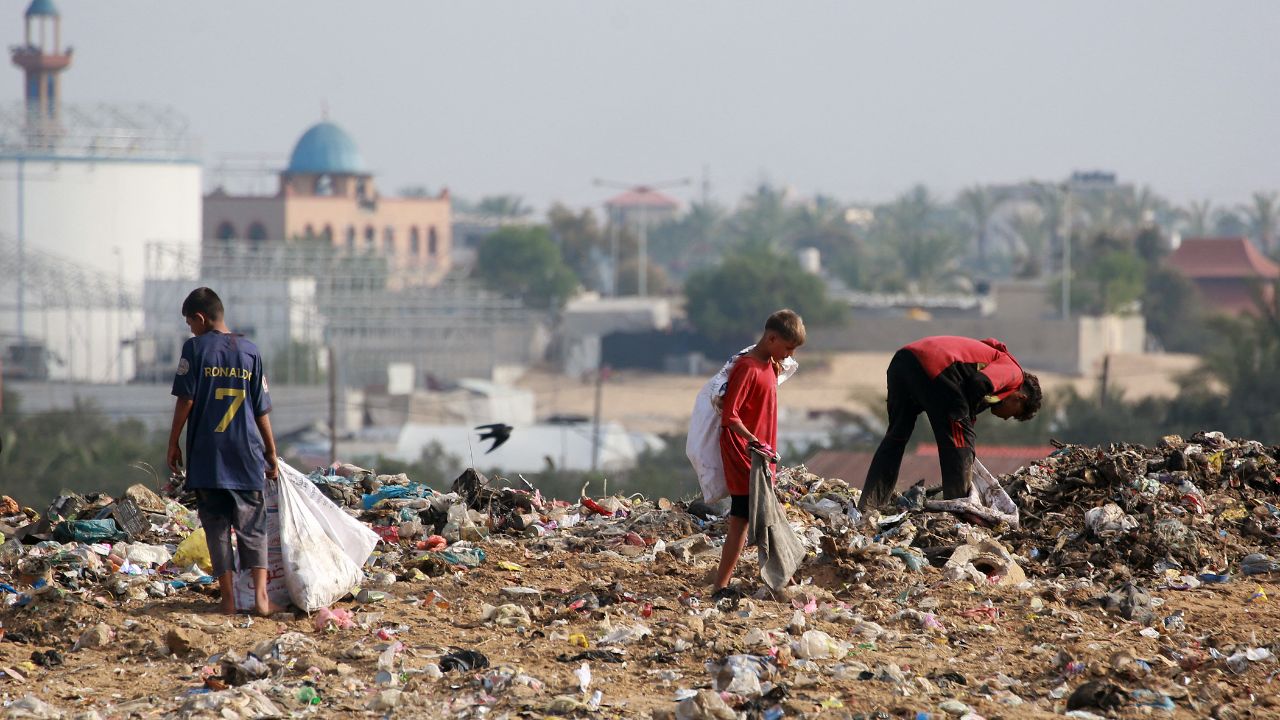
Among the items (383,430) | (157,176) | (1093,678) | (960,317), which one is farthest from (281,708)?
(157,176)

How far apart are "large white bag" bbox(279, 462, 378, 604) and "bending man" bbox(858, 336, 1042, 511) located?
233 centimetres

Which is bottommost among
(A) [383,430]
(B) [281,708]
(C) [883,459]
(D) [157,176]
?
(A) [383,430]

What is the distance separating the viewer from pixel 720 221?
11288 centimetres

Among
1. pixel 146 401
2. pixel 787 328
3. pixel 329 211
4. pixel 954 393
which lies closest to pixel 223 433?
pixel 787 328

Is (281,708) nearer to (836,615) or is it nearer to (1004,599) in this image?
(836,615)

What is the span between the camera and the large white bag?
17.7 feet

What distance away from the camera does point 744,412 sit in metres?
5.38

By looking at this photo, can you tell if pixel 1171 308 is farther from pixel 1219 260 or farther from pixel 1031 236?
pixel 1031 236

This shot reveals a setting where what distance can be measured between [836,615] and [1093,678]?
97 cm

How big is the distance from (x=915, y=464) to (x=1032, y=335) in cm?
3868

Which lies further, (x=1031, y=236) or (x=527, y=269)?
(x=1031, y=236)

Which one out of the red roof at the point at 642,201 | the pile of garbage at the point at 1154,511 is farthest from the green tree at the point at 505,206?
the pile of garbage at the point at 1154,511

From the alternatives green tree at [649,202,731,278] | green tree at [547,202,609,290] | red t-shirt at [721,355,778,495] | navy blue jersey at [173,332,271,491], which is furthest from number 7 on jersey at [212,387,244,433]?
green tree at [649,202,731,278]

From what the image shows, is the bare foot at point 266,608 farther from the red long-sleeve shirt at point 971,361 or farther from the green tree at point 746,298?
the green tree at point 746,298
